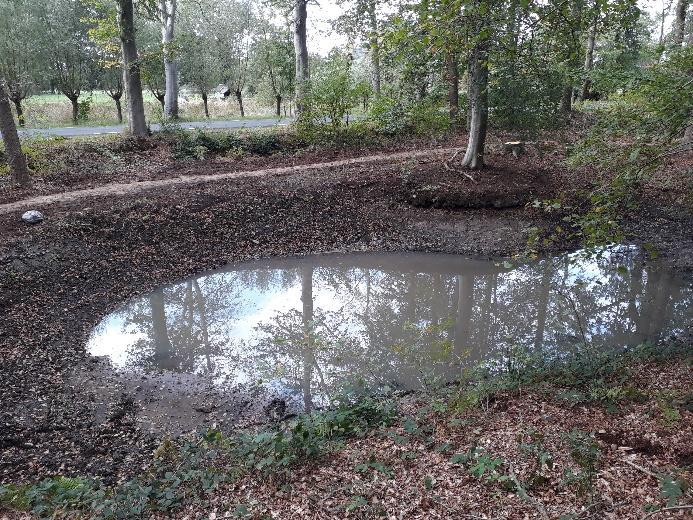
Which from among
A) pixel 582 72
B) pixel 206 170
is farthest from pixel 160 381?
pixel 582 72

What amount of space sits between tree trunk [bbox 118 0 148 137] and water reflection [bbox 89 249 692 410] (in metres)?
8.33

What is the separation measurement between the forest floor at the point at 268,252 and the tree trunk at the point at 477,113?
53 centimetres

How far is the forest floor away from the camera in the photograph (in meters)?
4.53

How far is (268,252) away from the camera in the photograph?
1316 cm

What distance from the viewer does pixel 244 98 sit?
110ft

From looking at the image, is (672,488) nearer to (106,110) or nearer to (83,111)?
(83,111)

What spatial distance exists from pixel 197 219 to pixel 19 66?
644 inches

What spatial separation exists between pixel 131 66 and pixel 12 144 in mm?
4706

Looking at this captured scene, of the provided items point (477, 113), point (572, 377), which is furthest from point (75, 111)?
point (572, 377)

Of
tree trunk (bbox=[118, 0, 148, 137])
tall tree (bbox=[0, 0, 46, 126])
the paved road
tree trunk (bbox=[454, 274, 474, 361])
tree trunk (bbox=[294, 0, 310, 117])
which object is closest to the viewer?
tree trunk (bbox=[454, 274, 474, 361])

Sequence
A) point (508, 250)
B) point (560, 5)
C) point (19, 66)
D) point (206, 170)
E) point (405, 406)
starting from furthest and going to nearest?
point (19, 66), point (206, 170), point (508, 250), point (405, 406), point (560, 5)

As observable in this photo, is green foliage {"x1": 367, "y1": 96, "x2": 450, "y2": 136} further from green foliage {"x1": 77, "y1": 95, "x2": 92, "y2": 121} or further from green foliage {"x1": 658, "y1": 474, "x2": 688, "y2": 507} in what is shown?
green foliage {"x1": 658, "y1": 474, "x2": 688, "y2": 507}

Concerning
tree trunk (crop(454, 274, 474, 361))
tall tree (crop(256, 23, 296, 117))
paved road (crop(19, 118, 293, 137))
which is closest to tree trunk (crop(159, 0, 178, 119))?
paved road (crop(19, 118, 293, 137))

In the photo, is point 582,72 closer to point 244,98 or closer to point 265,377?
point 265,377
